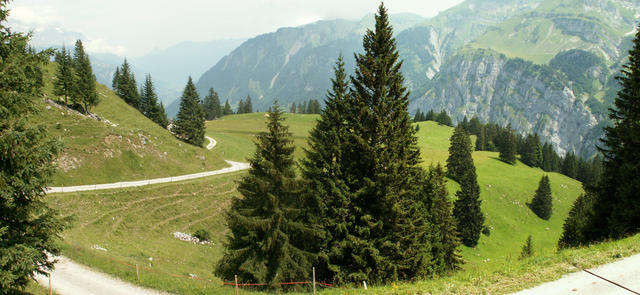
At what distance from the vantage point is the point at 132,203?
4325 centimetres

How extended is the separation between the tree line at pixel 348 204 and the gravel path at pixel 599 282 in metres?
8.31

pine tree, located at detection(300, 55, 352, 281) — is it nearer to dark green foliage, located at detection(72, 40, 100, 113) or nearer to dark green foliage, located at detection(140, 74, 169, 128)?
dark green foliage, located at detection(72, 40, 100, 113)

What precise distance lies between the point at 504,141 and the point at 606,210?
10338 centimetres

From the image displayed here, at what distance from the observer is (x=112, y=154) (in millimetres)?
53594

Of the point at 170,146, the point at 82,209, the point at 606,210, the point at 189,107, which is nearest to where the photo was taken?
the point at 606,210

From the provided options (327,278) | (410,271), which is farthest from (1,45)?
(410,271)

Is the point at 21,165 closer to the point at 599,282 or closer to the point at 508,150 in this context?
the point at 599,282

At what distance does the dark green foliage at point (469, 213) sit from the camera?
62062 mm

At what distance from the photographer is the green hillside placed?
48.4 m

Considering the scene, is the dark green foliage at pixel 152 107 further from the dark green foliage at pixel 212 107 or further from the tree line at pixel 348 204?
the tree line at pixel 348 204

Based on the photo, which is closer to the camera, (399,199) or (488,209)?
(399,199)

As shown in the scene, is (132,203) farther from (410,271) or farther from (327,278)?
(410,271)

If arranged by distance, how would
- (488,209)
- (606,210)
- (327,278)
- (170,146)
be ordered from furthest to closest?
(488,209) < (170,146) < (606,210) < (327,278)

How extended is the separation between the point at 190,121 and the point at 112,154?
28905 mm
